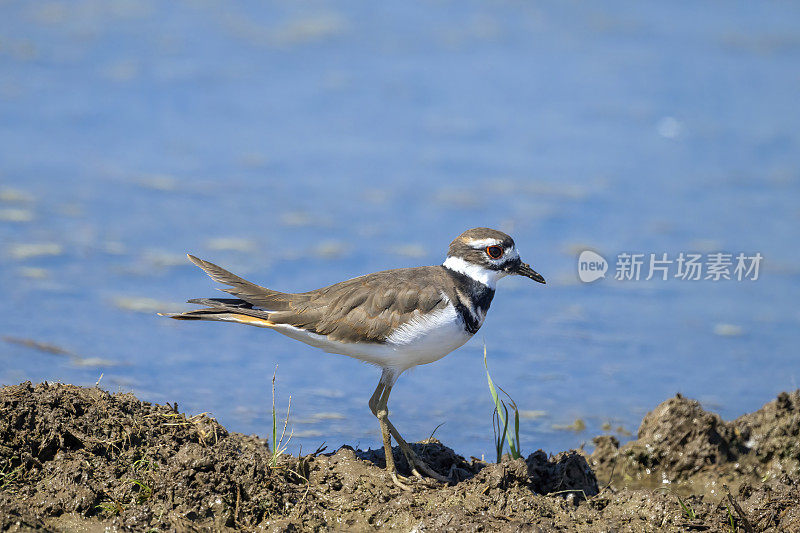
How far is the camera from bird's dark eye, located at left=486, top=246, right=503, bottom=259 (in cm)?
722

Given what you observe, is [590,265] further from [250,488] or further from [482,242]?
[250,488]

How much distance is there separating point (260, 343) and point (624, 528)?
13.9 feet

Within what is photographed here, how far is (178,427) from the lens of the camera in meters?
6.14

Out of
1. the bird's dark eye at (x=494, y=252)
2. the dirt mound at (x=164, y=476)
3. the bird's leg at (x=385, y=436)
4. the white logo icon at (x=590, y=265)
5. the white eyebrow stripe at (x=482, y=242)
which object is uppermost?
the white logo icon at (x=590, y=265)

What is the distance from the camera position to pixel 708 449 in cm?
747

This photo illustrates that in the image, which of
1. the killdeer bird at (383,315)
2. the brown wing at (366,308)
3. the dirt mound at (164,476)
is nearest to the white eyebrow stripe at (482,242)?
the killdeer bird at (383,315)

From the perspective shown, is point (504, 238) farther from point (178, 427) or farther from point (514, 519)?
point (178, 427)

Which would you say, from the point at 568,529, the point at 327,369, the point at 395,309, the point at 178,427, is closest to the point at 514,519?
the point at 568,529

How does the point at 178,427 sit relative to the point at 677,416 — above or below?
below

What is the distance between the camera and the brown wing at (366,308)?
22.2 feet

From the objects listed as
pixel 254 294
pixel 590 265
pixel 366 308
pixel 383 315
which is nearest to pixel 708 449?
pixel 383 315

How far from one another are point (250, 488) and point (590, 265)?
5.86m

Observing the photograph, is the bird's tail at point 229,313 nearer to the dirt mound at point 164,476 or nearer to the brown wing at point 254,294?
the brown wing at point 254,294

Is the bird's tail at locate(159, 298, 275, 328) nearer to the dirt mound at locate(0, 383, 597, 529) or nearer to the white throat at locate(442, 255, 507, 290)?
the dirt mound at locate(0, 383, 597, 529)
